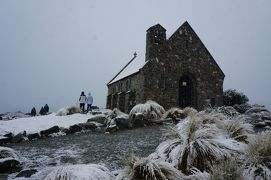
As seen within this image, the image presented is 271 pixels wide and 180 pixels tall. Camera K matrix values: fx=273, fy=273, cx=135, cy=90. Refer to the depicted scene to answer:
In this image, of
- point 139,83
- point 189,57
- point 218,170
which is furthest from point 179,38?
point 218,170

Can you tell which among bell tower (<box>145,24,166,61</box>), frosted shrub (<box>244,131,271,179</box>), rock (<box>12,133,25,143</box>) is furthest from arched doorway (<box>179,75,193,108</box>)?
frosted shrub (<box>244,131,271,179</box>)

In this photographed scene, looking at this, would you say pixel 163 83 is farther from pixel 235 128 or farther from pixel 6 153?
pixel 6 153

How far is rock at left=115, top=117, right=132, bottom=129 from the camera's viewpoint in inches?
463

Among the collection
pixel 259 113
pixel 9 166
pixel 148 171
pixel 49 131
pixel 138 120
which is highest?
pixel 259 113

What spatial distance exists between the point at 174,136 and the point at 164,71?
18183 millimetres

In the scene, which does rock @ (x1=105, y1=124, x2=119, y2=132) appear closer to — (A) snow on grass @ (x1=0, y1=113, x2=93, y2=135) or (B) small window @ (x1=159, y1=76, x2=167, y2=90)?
(A) snow on grass @ (x1=0, y1=113, x2=93, y2=135)

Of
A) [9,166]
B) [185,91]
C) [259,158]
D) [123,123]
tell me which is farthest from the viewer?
[185,91]

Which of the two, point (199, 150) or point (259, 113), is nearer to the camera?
point (199, 150)

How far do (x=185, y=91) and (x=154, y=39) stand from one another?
5.42 m

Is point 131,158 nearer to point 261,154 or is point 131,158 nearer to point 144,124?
point 261,154

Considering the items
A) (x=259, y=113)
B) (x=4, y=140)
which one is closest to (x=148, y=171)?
(x=4, y=140)

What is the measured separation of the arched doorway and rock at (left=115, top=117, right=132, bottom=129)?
13275 millimetres

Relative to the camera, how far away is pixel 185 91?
2452 centimetres

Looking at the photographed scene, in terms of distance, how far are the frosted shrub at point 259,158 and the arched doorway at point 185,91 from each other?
20.1 meters
